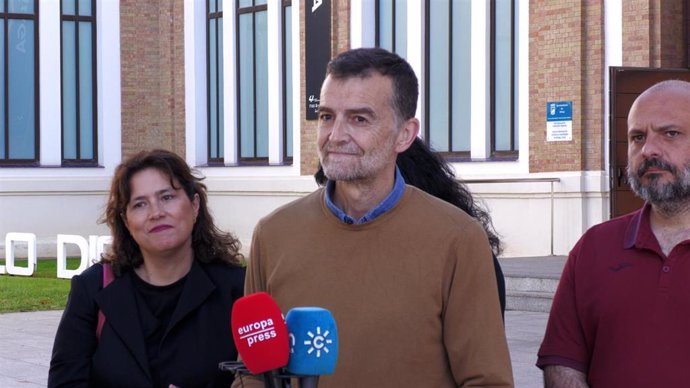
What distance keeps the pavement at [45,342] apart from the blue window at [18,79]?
1263cm

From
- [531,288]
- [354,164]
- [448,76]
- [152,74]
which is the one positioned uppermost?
[152,74]

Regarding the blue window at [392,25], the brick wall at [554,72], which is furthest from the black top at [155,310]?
the blue window at [392,25]

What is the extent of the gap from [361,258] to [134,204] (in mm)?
1470

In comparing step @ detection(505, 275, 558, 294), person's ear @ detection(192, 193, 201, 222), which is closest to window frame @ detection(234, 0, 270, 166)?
step @ detection(505, 275, 558, 294)

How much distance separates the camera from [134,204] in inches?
187

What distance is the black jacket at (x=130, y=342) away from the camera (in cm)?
464

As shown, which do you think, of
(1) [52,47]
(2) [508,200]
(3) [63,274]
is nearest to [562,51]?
(2) [508,200]

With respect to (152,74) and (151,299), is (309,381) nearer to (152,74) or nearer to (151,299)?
(151,299)

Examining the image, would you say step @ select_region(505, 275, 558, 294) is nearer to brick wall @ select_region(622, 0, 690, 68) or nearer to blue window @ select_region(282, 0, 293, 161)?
brick wall @ select_region(622, 0, 690, 68)

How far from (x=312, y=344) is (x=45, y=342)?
1132cm

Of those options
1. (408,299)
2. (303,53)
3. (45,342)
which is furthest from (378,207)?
(303,53)

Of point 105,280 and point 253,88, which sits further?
point 253,88

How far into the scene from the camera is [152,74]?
99.8 ft

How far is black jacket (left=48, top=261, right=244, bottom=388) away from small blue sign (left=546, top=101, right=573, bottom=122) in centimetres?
1664
